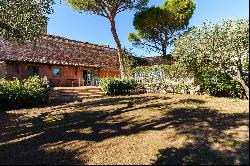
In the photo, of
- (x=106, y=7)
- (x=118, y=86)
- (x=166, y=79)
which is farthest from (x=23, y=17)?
(x=106, y=7)

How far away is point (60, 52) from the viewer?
116ft

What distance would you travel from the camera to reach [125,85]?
24141 millimetres

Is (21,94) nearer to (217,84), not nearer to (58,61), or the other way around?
(217,84)

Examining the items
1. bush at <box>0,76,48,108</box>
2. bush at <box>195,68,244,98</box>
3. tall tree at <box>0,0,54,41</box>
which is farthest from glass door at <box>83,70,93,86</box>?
tall tree at <box>0,0,54,41</box>

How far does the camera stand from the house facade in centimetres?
3002

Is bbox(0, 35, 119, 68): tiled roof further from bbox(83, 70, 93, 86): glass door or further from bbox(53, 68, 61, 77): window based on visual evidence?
bbox(83, 70, 93, 86): glass door

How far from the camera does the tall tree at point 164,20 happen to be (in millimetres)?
36625

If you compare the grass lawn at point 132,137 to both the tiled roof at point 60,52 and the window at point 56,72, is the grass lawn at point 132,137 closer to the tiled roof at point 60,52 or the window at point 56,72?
the tiled roof at point 60,52

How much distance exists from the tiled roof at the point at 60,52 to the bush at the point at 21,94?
312 inches

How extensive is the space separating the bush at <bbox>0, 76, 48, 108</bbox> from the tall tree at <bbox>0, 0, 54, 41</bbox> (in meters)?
4.85

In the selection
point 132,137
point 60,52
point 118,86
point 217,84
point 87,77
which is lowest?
point 132,137

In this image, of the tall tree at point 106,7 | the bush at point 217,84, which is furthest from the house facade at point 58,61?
the bush at point 217,84

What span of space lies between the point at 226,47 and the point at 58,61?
1021 inches

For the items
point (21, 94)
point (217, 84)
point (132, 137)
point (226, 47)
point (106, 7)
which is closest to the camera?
point (226, 47)
